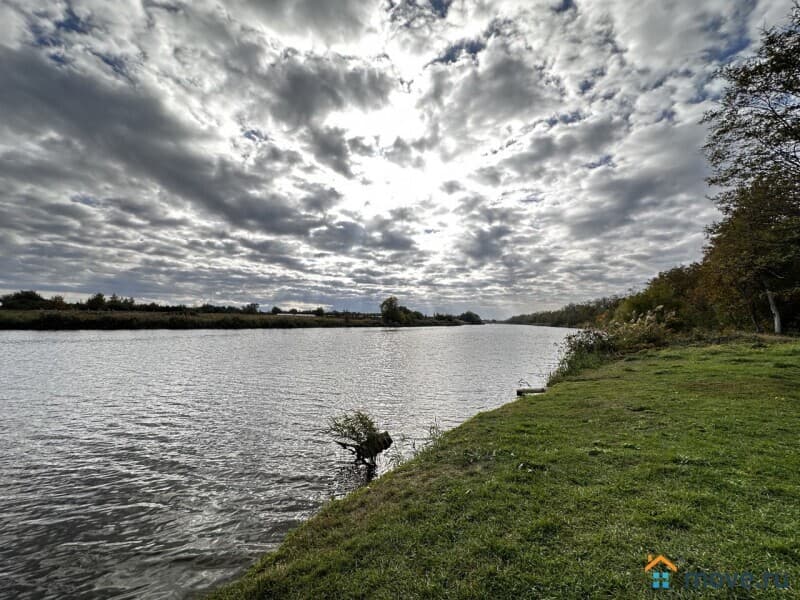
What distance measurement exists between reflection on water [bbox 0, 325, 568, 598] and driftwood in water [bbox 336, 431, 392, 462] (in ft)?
1.24

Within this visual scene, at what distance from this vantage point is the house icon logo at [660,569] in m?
4.05

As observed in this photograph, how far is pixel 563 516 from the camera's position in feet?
18.2

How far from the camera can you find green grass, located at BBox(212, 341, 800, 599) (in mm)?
4355

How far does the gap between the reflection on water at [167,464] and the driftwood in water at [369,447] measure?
38 cm

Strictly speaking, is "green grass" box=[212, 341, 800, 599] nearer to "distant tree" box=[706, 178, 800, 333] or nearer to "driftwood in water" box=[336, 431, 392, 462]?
"driftwood in water" box=[336, 431, 392, 462]

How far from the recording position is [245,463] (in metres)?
11.0

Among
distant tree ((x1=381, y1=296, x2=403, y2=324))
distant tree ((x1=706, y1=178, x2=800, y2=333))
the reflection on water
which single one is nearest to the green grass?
the reflection on water

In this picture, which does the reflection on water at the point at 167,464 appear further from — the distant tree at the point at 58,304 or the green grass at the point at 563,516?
the distant tree at the point at 58,304

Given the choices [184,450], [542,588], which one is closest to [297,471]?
[184,450]

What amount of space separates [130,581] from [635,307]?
50411 millimetres

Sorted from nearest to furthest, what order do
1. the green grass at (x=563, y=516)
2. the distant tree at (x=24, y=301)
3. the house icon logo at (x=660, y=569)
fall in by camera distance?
the house icon logo at (x=660, y=569) → the green grass at (x=563, y=516) → the distant tree at (x=24, y=301)

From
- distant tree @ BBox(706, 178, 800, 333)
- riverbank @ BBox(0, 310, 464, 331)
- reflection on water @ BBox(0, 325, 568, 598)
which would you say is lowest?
reflection on water @ BBox(0, 325, 568, 598)

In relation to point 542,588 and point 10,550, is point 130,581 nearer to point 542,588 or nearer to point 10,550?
point 10,550

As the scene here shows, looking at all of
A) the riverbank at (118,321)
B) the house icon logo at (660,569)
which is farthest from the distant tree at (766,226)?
the riverbank at (118,321)
